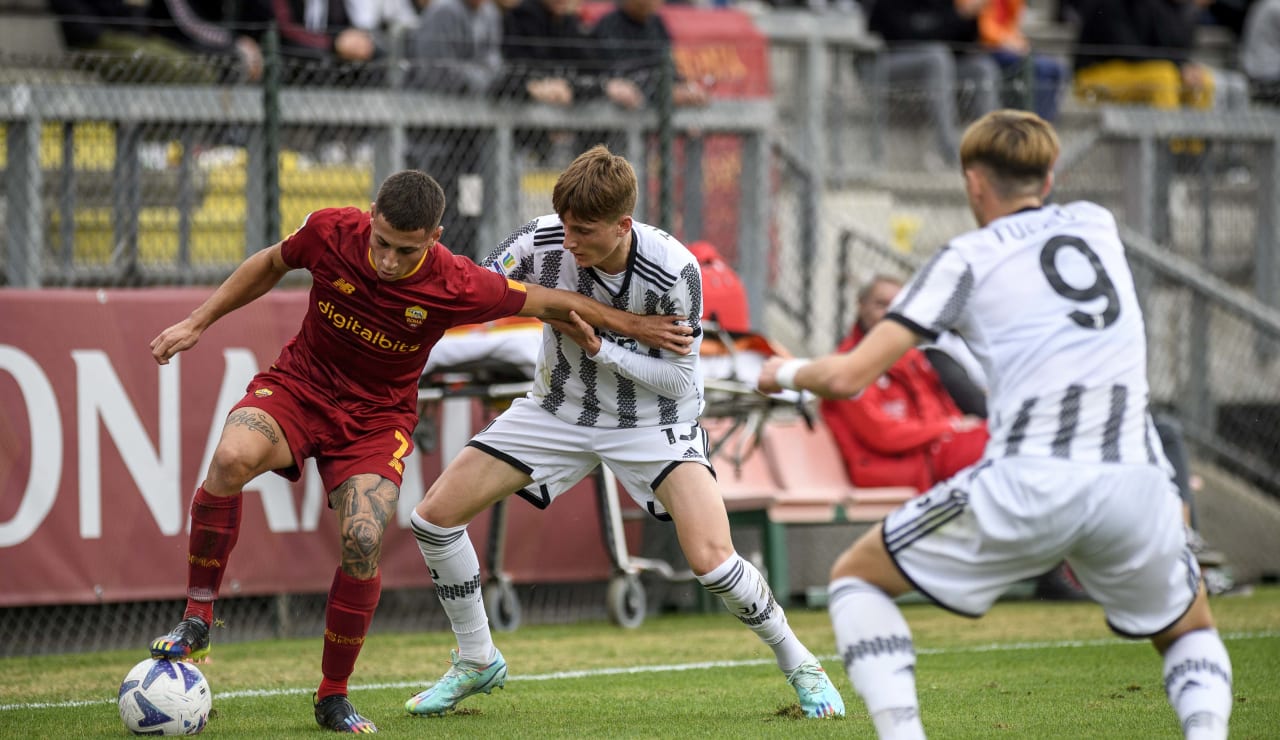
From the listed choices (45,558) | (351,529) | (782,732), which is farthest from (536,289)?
(45,558)

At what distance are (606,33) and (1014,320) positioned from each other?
7.79m

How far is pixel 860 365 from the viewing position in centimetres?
420

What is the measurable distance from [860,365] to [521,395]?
4.47 metres

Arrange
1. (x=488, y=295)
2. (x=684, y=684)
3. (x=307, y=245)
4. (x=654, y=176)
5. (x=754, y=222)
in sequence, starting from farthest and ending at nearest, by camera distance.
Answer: (x=754, y=222) < (x=654, y=176) < (x=684, y=684) < (x=307, y=245) < (x=488, y=295)

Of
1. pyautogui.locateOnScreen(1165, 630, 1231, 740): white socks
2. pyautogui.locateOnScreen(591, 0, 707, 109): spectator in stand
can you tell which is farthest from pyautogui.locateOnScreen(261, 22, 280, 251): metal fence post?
pyautogui.locateOnScreen(1165, 630, 1231, 740): white socks

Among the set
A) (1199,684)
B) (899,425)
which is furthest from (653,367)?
(899,425)

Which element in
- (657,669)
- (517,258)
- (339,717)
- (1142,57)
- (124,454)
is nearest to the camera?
(339,717)

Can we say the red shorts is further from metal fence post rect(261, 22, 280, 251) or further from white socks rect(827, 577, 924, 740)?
metal fence post rect(261, 22, 280, 251)

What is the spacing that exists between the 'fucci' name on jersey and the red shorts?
27 cm

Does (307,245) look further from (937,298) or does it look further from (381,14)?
(381,14)

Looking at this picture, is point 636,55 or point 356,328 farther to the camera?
point 636,55

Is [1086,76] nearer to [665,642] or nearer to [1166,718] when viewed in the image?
[665,642]

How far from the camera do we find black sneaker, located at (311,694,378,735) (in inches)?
220

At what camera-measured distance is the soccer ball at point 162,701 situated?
5461mm
